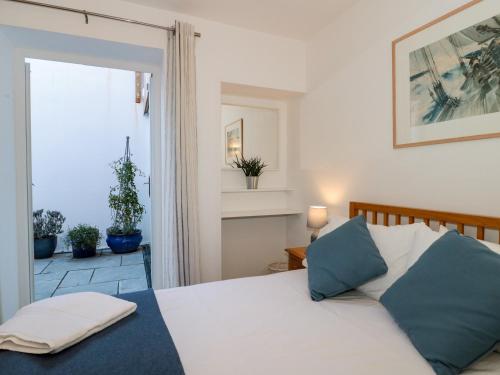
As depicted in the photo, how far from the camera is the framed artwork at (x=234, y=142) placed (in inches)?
121

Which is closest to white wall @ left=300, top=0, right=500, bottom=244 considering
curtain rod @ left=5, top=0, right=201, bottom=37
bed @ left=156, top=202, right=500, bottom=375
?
bed @ left=156, top=202, right=500, bottom=375

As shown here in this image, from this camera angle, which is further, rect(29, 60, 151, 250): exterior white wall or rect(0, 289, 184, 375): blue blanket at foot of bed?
rect(29, 60, 151, 250): exterior white wall

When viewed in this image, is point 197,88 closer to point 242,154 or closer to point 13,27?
point 242,154

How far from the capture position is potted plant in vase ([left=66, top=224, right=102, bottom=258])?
392cm

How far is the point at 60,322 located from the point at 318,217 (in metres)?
1.87

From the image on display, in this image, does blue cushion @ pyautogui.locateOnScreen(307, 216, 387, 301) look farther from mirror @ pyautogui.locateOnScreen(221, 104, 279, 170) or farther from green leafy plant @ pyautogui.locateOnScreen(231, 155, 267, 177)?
mirror @ pyautogui.locateOnScreen(221, 104, 279, 170)

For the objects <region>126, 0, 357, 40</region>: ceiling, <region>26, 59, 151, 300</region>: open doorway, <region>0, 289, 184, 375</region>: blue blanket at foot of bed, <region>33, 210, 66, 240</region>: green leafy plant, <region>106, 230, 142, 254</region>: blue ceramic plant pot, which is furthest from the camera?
<region>106, 230, 142, 254</region>: blue ceramic plant pot

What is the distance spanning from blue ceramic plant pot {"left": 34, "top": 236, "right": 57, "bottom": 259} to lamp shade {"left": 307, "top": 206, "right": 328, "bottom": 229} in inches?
141

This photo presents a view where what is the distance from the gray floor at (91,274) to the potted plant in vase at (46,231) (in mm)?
119

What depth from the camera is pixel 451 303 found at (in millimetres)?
999

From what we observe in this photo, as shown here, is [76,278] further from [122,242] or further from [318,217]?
[318,217]

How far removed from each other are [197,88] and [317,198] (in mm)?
1496

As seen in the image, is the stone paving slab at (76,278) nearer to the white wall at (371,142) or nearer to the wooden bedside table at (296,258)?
the wooden bedside table at (296,258)

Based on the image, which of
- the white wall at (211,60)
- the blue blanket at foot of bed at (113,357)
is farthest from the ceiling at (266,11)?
the blue blanket at foot of bed at (113,357)
